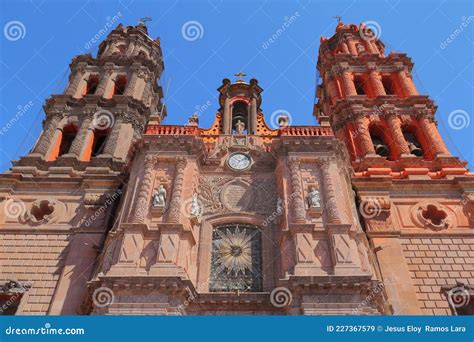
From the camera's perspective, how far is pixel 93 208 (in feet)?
68.2

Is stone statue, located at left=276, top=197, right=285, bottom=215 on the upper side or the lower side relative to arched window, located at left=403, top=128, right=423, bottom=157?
lower

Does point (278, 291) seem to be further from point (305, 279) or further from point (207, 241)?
point (207, 241)

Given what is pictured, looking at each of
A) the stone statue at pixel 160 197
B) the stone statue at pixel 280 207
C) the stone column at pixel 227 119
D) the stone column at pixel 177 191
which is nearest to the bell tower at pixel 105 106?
the stone column at pixel 177 191

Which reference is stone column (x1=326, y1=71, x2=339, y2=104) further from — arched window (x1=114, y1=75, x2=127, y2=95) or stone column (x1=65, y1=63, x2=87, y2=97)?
stone column (x1=65, y1=63, x2=87, y2=97)

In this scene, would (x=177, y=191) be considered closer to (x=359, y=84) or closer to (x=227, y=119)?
(x=227, y=119)

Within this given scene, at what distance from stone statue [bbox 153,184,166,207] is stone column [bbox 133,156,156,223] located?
31 cm

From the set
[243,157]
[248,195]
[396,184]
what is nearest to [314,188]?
[248,195]

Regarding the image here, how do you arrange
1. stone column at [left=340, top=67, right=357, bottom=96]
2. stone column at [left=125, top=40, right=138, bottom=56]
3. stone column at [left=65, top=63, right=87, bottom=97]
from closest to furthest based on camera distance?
1. stone column at [left=340, top=67, right=357, bottom=96]
2. stone column at [left=65, top=63, right=87, bottom=97]
3. stone column at [left=125, top=40, right=138, bottom=56]

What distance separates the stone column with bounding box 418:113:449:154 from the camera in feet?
81.2

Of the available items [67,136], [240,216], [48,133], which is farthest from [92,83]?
[240,216]

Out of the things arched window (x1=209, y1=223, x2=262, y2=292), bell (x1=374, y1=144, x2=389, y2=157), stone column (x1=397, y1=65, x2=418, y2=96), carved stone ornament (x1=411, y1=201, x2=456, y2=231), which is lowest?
arched window (x1=209, y1=223, x2=262, y2=292)

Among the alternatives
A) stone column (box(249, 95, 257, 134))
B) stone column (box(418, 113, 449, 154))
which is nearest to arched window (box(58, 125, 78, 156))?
stone column (box(249, 95, 257, 134))

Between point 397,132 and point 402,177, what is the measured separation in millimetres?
3940

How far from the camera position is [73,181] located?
22297 millimetres
